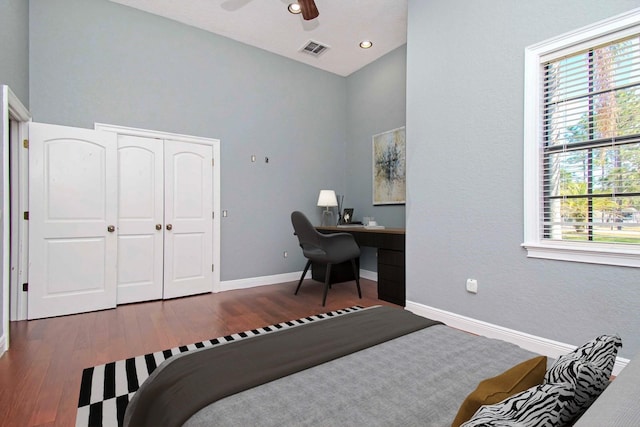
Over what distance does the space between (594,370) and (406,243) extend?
2673 millimetres

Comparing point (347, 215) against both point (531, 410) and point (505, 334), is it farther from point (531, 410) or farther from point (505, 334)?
point (531, 410)

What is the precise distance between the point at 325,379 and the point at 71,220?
349cm

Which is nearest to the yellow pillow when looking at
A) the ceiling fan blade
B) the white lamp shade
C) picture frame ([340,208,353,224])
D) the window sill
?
the window sill

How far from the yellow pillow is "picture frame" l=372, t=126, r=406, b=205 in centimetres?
361

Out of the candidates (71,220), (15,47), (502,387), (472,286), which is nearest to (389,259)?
(472,286)

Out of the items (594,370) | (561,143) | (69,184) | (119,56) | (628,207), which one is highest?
(119,56)

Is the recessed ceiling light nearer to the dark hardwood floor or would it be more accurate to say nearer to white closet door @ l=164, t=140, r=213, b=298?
white closet door @ l=164, t=140, r=213, b=298

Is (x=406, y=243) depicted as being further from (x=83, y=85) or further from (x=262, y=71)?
(x=83, y=85)

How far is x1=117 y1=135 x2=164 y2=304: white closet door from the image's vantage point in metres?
3.56

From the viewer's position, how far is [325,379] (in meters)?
1.00

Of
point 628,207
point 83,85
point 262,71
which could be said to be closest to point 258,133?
point 262,71

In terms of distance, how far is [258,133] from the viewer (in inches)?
178

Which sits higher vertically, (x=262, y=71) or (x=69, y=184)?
(x=262, y=71)

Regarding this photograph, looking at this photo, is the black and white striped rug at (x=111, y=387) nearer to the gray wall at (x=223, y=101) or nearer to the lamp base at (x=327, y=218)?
the gray wall at (x=223, y=101)
